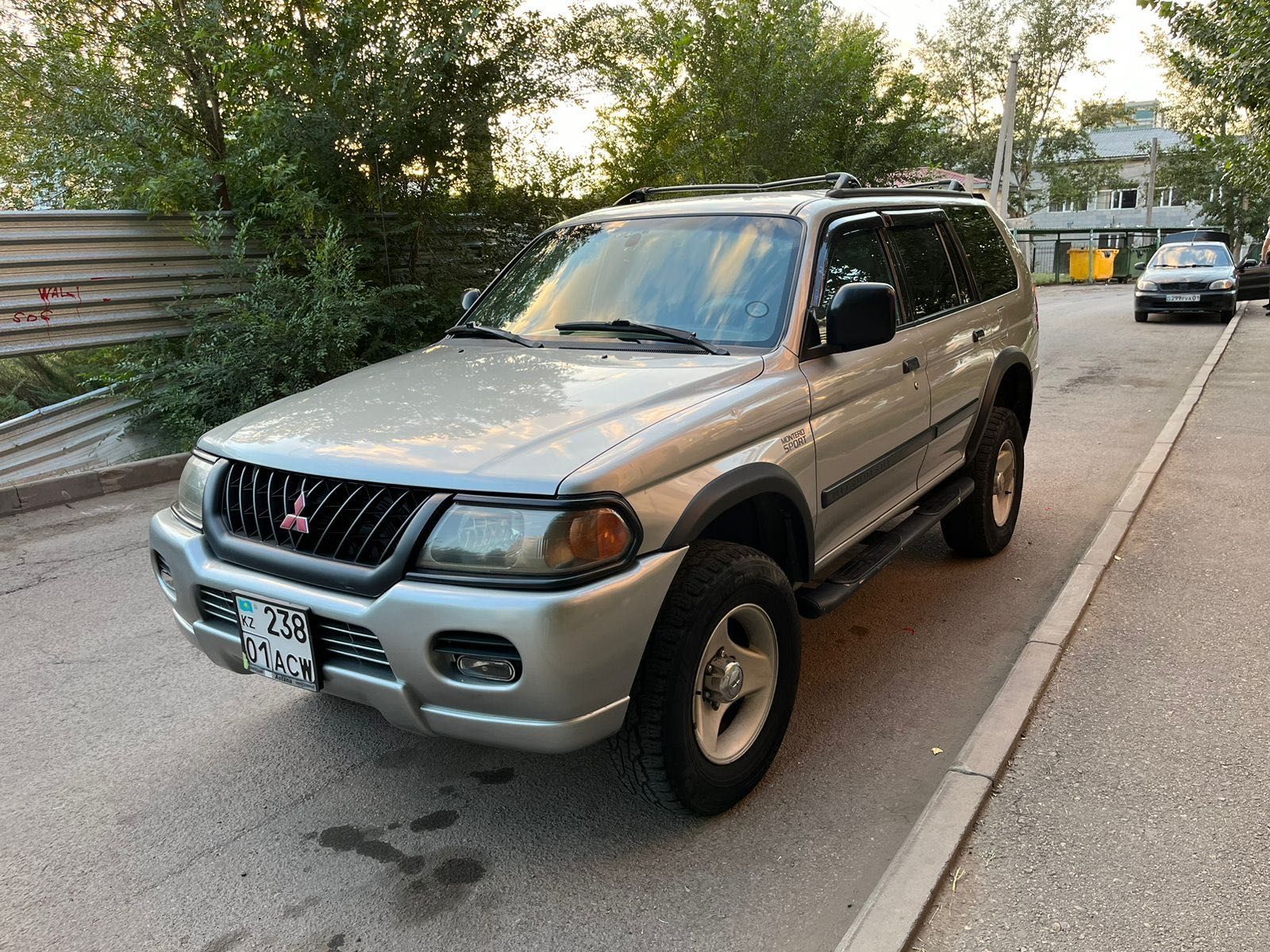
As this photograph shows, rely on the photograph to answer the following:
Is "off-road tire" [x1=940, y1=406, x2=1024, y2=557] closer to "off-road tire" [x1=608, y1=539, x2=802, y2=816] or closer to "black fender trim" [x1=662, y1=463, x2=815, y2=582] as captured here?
"black fender trim" [x1=662, y1=463, x2=815, y2=582]

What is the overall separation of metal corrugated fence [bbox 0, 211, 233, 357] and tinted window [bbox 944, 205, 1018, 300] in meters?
7.07

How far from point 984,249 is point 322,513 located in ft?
13.1

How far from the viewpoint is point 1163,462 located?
713 cm

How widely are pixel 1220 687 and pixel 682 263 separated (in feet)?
8.76

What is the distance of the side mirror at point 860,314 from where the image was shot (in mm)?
3252

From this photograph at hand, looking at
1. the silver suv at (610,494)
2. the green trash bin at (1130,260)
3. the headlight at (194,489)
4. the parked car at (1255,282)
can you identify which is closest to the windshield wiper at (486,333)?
the silver suv at (610,494)

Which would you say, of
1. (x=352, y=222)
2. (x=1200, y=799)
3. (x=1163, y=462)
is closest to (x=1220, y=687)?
(x=1200, y=799)

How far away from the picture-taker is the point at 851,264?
12.5ft

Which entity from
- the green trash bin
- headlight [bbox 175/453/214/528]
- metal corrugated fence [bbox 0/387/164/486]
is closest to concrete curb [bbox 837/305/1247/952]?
headlight [bbox 175/453/214/528]

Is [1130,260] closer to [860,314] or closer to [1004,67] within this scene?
[1004,67]

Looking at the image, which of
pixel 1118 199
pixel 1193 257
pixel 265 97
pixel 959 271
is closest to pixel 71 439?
pixel 265 97

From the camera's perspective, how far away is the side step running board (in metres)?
3.40

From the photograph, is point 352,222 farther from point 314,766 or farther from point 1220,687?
point 1220,687

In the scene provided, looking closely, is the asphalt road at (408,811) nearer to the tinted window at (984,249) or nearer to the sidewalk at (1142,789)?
the sidewalk at (1142,789)
